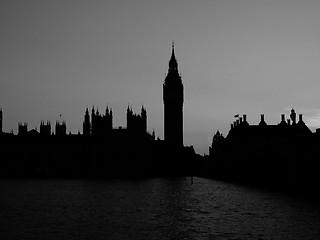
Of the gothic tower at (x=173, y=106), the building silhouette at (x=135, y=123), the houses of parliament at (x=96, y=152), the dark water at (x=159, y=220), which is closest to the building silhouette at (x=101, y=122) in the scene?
the houses of parliament at (x=96, y=152)

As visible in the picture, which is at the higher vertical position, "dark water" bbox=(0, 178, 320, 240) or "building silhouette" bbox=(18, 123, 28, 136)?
"building silhouette" bbox=(18, 123, 28, 136)

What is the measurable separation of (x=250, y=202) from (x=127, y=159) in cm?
10736

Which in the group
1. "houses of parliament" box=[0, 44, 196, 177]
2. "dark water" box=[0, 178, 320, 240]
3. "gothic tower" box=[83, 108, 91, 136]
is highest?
"gothic tower" box=[83, 108, 91, 136]

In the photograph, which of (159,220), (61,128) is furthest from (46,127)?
(159,220)

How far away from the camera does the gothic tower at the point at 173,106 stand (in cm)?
16400

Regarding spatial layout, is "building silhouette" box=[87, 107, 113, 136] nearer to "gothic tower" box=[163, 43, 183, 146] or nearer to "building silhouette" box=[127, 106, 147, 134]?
"building silhouette" box=[127, 106, 147, 134]

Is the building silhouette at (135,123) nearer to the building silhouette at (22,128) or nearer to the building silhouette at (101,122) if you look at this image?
the building silhouette at (101,122)

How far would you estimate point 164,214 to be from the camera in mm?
36406

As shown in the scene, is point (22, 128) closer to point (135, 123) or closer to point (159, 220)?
point (135, 123)

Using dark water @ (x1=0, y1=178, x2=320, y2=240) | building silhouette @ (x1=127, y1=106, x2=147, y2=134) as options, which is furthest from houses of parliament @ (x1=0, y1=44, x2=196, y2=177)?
dark water @ (x1=0, y1=178, x2=320, y2=240)

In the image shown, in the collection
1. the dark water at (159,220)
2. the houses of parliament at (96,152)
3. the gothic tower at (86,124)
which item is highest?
the gothic tower at (86,124)

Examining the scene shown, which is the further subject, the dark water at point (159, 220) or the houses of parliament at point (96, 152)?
the houses of parliament at point (96, 152)

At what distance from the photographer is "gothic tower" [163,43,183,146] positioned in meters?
164

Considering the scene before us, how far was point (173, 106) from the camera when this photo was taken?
6634 inches
